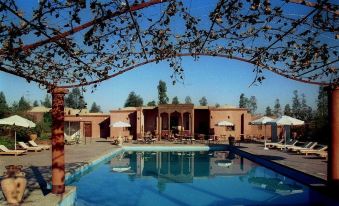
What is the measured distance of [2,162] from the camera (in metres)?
15.8

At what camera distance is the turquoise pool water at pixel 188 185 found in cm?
1097

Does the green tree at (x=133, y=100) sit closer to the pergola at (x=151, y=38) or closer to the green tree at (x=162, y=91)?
the green tree at (x=162, y=91)

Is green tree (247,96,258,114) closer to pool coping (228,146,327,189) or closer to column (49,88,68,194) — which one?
pool coping (228,146,327,189)

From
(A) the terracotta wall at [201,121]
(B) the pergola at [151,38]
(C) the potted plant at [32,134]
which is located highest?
(B) the pergola at [151,38]

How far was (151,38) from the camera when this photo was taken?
653cm

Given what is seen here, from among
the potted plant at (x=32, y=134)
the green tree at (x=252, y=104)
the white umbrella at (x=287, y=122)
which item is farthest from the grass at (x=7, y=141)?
the green tree at (x=252, y=104)

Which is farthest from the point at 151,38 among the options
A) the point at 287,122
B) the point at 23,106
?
the point at 23,106

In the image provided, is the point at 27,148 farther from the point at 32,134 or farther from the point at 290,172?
the point at 290,172

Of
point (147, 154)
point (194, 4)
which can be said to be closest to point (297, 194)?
point (194, 4)

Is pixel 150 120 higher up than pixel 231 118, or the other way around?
pixel 231 118

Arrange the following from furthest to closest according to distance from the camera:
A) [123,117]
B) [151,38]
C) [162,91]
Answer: [162,91] → [123,117] → [151,38]

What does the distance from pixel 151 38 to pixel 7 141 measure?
1896cm

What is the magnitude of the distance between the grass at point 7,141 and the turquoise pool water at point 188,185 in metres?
6.13

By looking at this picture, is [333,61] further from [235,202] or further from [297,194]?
[297,194]
